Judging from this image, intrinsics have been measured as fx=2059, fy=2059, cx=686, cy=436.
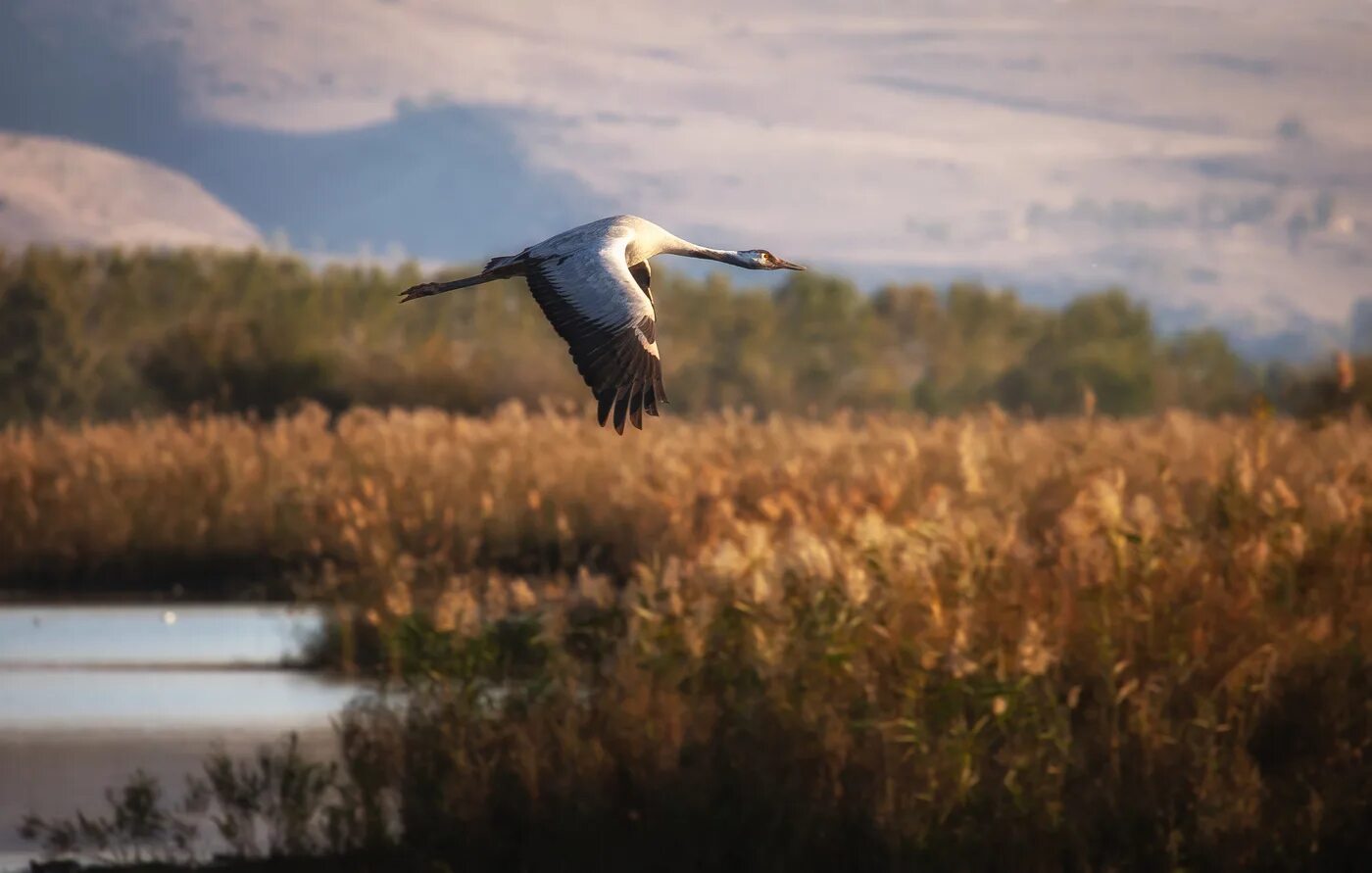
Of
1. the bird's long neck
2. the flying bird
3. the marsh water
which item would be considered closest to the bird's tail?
the flying bird

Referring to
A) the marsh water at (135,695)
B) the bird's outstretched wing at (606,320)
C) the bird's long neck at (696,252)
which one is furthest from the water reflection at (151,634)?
the bird's outstretched wing at (606,320)

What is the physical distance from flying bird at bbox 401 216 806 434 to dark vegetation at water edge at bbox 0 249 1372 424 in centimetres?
1155

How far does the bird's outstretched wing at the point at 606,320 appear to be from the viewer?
560cm

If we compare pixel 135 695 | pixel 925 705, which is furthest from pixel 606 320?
pixel 135 695

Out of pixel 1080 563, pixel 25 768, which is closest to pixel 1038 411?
pixel 25 768

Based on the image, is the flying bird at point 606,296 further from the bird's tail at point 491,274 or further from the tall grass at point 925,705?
the tall grass at point 925,705

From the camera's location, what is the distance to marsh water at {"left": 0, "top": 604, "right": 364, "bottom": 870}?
45.4 ft

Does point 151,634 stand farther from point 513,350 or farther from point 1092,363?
point 1092,363

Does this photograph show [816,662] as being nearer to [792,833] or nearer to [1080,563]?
[792,833]

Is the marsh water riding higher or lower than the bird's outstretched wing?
lower

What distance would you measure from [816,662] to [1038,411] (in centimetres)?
4499

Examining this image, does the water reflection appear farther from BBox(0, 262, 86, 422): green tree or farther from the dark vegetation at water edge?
BBox(0, 262, 86, 422): green tree

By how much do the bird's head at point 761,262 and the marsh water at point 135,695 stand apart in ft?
19.5

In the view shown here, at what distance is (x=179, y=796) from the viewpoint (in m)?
12.9
